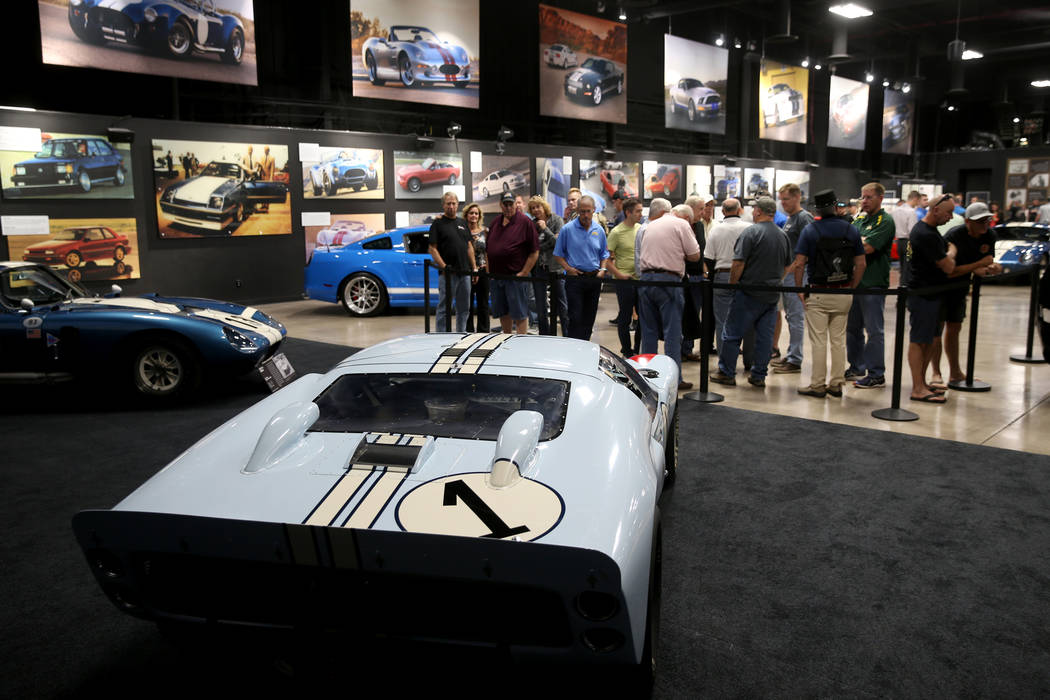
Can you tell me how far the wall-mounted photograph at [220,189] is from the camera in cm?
1164

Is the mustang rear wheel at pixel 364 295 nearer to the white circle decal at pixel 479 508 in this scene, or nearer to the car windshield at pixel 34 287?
the car windshield at pixel 34 287

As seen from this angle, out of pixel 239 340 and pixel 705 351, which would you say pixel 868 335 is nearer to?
pixel 705 351

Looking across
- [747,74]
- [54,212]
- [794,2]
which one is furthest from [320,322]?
[747,74]

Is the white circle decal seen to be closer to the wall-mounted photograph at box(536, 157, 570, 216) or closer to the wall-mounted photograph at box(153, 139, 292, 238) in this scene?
the wall-mounted photograph at box(153, 139, 292, 238)

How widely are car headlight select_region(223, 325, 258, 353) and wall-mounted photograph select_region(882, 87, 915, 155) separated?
81.7 feet

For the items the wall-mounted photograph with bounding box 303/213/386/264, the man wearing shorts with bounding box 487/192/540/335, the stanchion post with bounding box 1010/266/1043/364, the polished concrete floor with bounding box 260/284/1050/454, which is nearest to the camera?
the polished concrete floor with bounding box 260/284/1050/454

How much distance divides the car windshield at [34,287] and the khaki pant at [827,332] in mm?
5894

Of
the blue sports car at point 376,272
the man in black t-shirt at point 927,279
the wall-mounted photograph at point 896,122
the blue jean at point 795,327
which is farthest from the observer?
the wall-mounted photograph at point 896,122

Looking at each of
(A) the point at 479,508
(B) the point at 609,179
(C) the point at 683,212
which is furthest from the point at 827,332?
(B) the point at 609,179

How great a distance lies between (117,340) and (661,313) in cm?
426

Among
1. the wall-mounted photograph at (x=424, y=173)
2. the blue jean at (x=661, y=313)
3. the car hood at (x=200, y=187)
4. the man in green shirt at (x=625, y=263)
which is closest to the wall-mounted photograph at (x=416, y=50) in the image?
the wall-mounted photograph at (x=424, y=173)

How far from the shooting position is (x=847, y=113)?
2338cm

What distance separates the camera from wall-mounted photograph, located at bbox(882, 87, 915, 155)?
25812mm

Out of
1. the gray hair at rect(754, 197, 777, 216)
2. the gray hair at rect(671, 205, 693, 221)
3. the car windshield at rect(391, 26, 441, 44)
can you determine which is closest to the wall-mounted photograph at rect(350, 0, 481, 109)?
the car windshield at rect(391, 26, 441, 44)
